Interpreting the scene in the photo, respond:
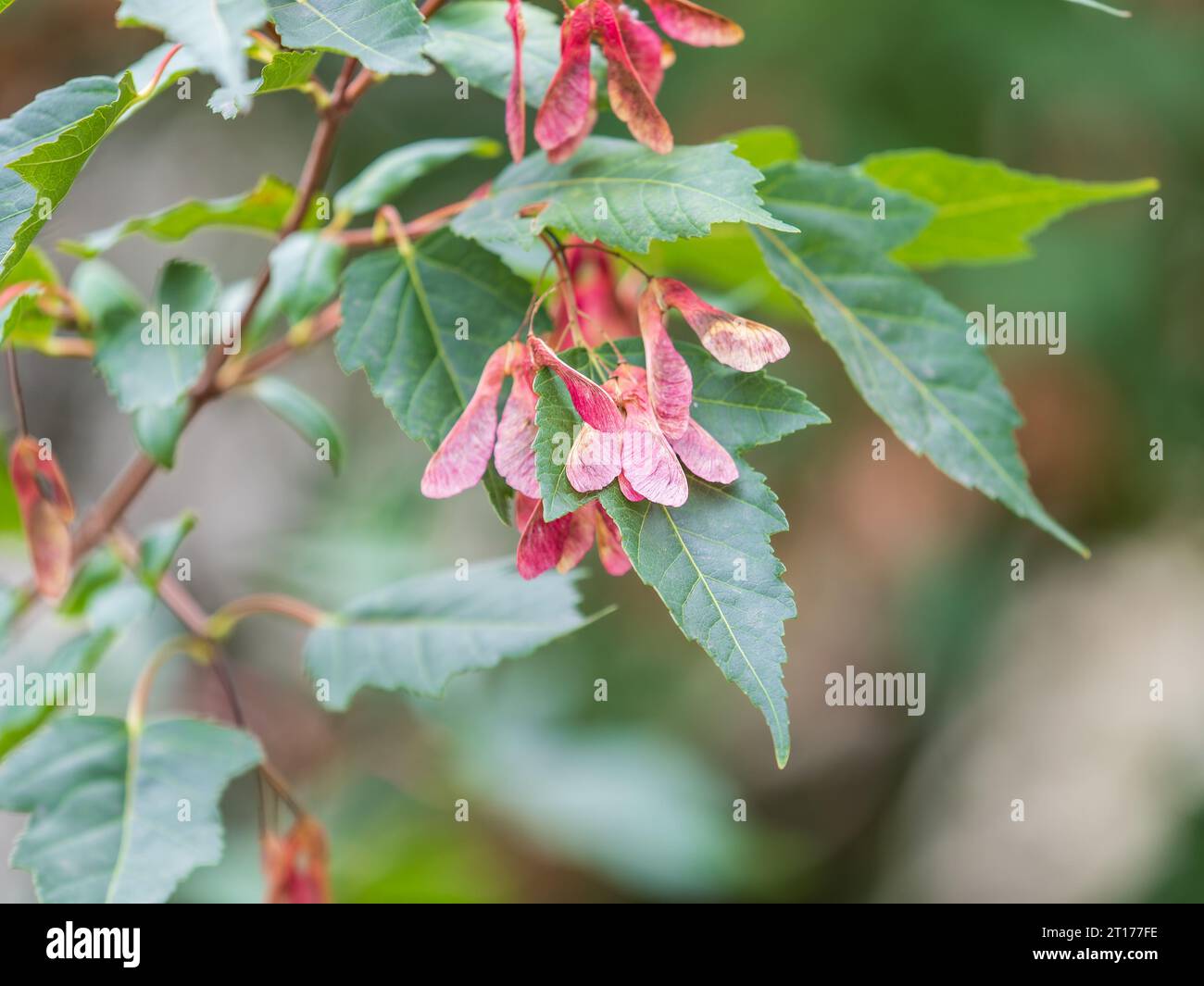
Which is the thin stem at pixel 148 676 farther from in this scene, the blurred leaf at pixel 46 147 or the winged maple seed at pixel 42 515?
the blurred leaf at pixel 46 147

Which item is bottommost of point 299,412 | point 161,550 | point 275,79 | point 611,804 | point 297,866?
point 611,804

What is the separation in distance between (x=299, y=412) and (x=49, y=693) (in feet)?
1.04

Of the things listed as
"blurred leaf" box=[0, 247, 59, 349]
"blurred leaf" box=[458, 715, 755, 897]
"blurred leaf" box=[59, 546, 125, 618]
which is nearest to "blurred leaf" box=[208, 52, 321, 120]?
"blurred leaf" box=[0, 247, 59, 349]

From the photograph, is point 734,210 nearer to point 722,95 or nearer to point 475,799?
point 475,799

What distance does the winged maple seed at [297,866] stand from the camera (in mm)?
920

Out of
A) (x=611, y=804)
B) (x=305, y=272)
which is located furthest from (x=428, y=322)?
(x=611, y=804)

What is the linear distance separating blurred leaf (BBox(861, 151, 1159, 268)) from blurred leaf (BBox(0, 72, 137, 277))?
540 millimetres

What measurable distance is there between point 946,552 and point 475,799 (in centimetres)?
133

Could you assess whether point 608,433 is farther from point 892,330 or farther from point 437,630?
point 437,630

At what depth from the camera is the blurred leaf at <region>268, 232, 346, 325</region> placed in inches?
29.9

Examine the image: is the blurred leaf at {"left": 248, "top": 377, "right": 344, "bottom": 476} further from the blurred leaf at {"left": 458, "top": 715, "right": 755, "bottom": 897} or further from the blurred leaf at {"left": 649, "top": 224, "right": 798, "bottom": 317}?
the blurred leaf at {"left": 458, "top": 715, "right": 755, "bottom": 897}

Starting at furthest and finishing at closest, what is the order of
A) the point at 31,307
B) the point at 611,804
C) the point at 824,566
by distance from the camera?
the point at 824,566 < the point at 611,804 < the point at 31,307

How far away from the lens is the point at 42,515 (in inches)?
33.2
